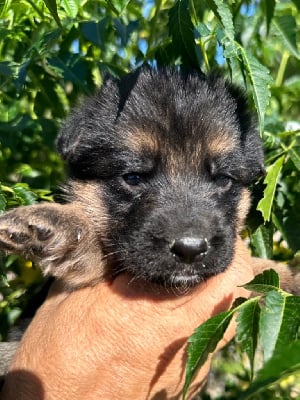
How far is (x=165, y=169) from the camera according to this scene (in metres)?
2.82

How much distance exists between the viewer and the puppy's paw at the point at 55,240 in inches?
99.7

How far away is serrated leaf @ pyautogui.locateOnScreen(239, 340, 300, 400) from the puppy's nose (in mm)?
1237

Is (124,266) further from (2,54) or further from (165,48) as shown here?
(2,54)

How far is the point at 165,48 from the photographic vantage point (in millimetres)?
3104

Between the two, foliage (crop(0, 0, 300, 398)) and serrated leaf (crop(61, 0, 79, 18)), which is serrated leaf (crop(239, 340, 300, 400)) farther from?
serrated leaf (crop(61, 0, 79, 18))

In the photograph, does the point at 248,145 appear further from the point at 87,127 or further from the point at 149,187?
the point at 87,127

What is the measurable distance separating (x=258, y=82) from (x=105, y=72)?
1241 millimetres

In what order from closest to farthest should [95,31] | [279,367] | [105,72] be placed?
[279,367], [95,31], [105,72]

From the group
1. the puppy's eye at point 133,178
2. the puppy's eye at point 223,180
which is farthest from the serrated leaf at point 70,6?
the puppy's eye at point 223,180

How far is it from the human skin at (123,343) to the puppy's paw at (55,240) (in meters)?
0.17

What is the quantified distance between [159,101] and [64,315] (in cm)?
108

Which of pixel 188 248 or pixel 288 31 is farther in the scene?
pixel 288 31

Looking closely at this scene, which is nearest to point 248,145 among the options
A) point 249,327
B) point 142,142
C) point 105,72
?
point 142,142

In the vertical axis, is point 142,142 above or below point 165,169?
above
